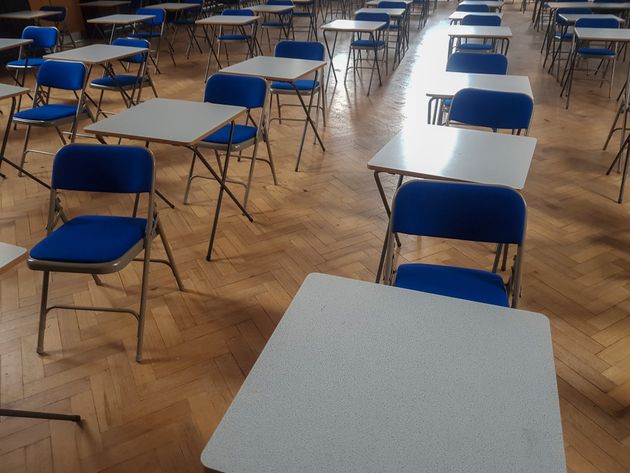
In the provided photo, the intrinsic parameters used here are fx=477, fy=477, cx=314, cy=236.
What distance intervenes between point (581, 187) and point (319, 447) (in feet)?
11.3

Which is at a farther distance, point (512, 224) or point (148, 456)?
point (148, 456)

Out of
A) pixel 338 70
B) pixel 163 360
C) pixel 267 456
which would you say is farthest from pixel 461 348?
pixel 338 70

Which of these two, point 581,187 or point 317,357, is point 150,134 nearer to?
point 317,357

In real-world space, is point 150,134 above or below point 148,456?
above

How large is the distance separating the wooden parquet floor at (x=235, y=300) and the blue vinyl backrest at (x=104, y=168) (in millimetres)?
675

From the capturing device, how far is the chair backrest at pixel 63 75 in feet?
12.4

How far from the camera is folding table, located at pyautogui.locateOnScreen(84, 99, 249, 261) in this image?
235cm

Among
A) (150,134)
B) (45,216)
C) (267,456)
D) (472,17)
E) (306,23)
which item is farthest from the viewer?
(306,23)

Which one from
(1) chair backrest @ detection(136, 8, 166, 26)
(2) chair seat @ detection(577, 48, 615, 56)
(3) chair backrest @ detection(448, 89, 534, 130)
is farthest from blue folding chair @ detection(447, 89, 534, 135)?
(1) chair backrest @ detection(136, 8, 166, 26)

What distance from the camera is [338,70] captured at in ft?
23.2

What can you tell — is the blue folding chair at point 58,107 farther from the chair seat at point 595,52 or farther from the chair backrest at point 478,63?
the chair seat at point 595,52

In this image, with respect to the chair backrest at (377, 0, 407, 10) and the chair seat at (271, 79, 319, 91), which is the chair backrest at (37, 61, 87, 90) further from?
the chair backrest at (377, 0, 407, 10)

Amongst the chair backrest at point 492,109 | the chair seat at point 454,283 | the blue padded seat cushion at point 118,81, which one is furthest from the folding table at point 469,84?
the blue padded seat cushion at point 118,81

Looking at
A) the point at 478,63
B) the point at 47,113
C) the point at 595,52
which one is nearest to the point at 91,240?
the point at 47,113
